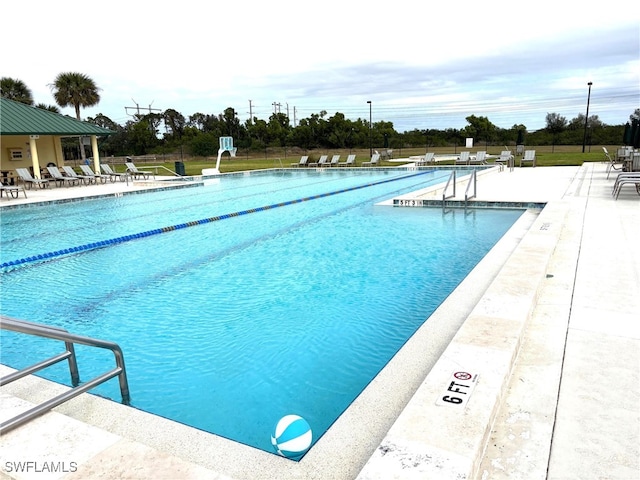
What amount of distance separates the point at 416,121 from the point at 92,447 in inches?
2023

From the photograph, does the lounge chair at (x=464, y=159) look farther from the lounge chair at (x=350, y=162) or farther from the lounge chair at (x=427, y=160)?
the lounge chair at (x=350, y=162)

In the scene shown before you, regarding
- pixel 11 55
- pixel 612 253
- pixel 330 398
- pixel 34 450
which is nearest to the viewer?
pixel 34 450

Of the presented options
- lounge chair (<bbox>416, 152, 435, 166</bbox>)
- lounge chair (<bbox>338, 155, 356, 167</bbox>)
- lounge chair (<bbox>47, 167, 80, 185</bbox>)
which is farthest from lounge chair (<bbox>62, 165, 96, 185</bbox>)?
lounge chair (<bbox>416, 152, 435, 166</bbox>)

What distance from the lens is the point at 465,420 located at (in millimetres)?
1886

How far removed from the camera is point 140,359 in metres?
3.56

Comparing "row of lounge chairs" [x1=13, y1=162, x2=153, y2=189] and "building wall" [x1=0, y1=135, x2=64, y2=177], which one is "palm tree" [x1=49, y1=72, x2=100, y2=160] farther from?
"row of lounge chairs" [x1=13, y1=162, x2=153, y2=189]

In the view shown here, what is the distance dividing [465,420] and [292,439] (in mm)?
759

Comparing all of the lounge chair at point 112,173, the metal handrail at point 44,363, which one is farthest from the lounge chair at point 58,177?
the metal handrail at point 44,363

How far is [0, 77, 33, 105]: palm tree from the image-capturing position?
26.9 meters

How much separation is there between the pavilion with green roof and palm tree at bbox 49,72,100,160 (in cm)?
1065

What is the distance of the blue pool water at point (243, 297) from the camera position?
308cm

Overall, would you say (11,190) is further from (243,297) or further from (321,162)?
(321,162)

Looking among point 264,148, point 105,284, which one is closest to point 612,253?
point 105,284

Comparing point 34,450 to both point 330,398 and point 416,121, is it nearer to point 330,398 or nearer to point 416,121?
point 330,398
